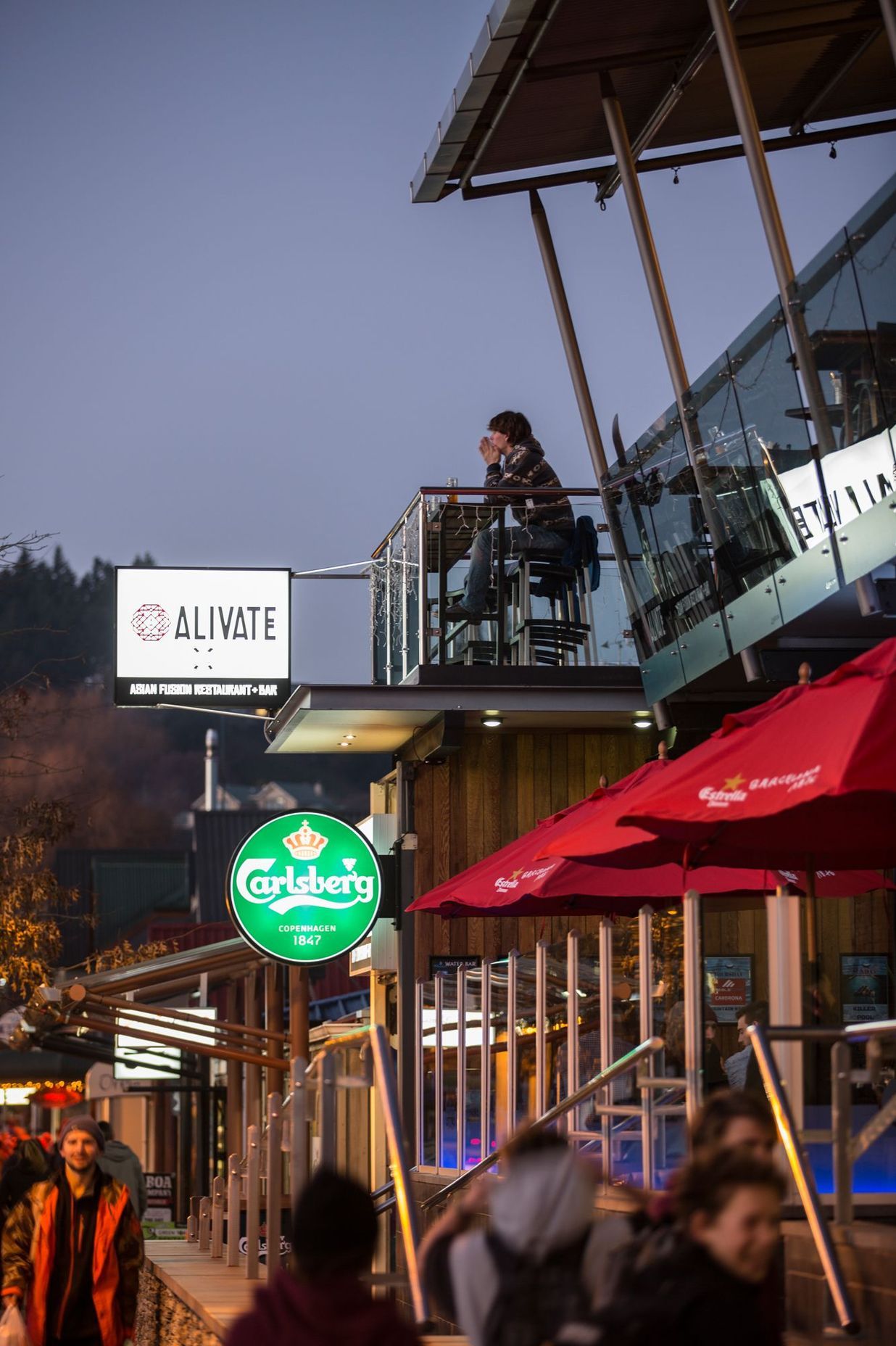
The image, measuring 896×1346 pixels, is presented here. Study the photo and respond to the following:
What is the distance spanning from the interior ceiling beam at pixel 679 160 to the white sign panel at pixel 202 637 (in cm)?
547

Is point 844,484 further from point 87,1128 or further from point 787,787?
point 87,1128

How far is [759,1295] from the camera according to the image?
4250 millimetres

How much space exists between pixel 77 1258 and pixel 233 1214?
5555mm

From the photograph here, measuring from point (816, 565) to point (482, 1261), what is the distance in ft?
29.2

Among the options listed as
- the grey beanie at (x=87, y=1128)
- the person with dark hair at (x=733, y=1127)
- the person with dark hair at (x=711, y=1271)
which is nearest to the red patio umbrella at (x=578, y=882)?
the grey beanie at (x=87, y=1128)

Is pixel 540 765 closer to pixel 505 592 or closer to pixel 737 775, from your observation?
pixel 505 592

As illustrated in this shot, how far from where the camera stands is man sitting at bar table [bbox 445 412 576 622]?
1759 cm

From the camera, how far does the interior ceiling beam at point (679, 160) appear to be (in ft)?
64.5

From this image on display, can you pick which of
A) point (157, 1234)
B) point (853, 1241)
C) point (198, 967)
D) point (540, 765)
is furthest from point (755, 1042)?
point (157, 1234)

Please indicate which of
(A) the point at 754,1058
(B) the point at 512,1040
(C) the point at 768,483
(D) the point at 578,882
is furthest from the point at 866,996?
(A) the point at 754,1058

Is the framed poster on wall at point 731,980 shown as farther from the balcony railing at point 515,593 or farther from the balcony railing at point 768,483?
the balcony railing at point 515,593

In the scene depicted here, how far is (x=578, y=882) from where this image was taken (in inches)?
492

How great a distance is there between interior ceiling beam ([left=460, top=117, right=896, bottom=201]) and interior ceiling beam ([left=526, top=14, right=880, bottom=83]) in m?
1.97

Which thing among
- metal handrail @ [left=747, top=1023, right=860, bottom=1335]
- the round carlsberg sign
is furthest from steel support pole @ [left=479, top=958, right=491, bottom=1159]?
metal handrail @ [left=747, top=1023, right=860, bottom=1335]
